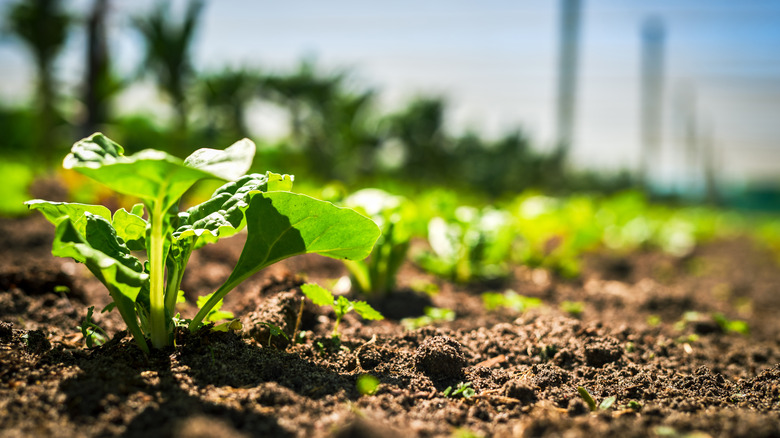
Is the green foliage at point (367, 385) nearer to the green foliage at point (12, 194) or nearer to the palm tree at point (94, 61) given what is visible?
the green foliage at point (12, 194)

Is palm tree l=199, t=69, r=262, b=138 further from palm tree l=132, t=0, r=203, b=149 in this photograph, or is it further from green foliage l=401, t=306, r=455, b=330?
green foliage l=401, t=306, r=455, b=330

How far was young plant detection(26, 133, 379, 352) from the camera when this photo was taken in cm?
120

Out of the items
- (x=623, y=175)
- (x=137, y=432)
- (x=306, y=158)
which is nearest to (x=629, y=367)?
(x=137, y=432)

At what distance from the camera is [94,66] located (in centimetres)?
1138

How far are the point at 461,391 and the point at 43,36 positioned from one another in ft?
52.9

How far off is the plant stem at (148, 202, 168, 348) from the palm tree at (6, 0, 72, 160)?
14.0 meters

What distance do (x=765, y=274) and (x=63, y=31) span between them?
16.6 m

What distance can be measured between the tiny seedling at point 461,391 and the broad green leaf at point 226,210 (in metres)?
0.74

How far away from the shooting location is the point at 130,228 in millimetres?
1526

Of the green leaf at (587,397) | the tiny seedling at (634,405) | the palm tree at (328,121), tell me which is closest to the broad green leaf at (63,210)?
the green leaf at (587,397)

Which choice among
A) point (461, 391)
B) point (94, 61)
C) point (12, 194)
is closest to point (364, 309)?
point (461, 391)

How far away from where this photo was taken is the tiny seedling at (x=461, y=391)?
142 cm

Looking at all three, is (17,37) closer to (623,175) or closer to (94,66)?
(94,66)

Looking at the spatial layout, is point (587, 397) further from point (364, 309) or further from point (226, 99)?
point (226, 99)
